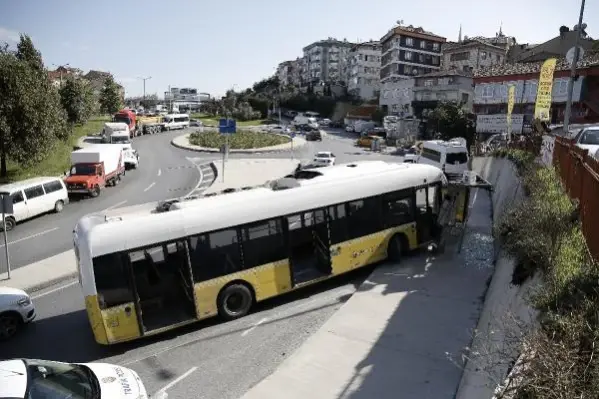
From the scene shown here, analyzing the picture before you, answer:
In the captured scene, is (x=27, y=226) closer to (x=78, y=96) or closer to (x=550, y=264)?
(x=550, y=264)

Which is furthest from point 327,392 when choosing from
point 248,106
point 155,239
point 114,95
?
point 248,106

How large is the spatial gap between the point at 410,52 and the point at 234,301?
82.9 metres

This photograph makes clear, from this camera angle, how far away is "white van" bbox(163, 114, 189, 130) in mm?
67562

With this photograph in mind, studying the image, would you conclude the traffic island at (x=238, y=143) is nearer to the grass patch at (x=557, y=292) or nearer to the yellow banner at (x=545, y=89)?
the yellow banner at (x=545, y=89)

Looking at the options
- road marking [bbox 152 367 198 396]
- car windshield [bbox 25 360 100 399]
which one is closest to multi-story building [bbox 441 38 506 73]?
road marking [bbox 152 367 198 396]

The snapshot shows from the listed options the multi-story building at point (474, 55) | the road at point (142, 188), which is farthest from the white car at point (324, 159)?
the multi-story building at point (474, 55)

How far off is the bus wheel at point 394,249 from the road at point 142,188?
1175cm

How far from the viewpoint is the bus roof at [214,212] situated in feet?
31.0

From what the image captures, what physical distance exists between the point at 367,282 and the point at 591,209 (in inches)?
233

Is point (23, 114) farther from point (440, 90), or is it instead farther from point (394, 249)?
point (440, 90)

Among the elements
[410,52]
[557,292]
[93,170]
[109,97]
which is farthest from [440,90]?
[557,292]

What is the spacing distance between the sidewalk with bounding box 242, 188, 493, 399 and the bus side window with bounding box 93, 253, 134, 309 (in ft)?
11.5

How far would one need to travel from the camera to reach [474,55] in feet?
243

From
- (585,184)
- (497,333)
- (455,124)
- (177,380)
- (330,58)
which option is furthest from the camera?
(330,58)
